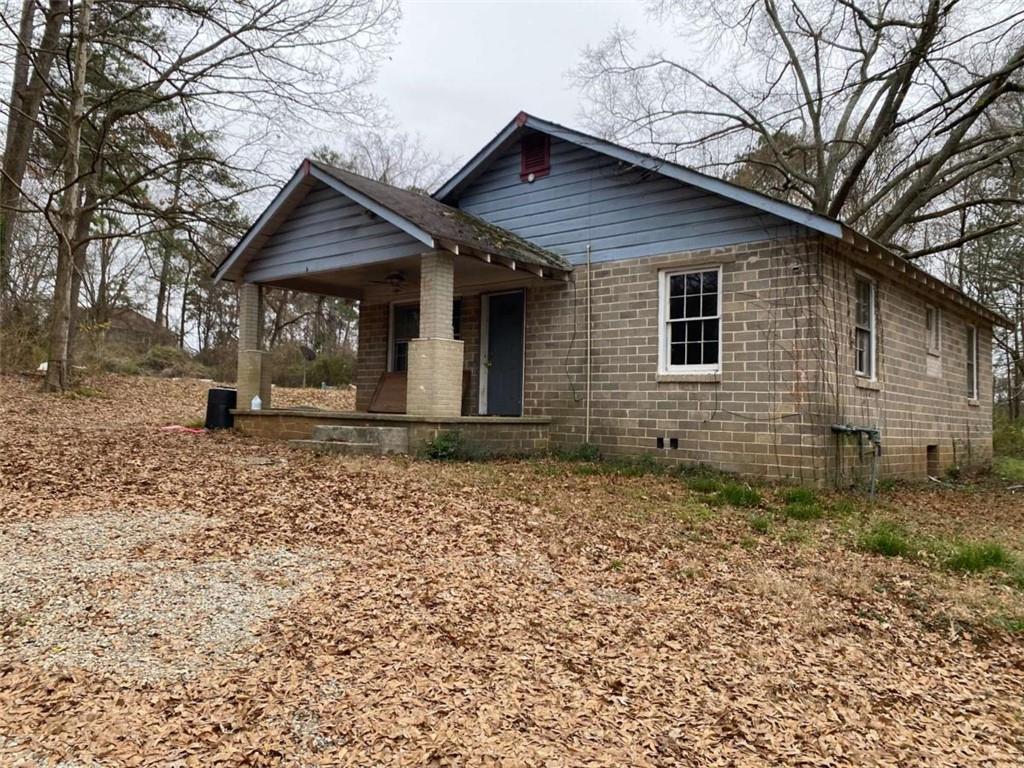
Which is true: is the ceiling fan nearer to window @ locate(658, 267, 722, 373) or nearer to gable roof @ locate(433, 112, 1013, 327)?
gable roof @ locate(433, 112, 1013, 327)

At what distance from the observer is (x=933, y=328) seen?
12.9m

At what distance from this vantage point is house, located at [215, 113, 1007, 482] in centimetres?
921

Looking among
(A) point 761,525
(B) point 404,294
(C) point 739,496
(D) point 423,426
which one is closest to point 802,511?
(C) point 739,496

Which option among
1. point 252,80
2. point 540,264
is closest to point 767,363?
point 540,264

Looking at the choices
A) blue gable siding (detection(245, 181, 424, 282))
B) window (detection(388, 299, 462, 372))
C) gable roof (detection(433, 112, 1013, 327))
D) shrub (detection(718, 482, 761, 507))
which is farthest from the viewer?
window (detection(388, 299, 462, 372))

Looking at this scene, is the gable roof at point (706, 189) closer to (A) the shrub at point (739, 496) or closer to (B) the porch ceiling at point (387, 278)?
(B) the porch ceiling at point (387, 278)

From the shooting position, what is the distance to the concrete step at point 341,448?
950 centimetres

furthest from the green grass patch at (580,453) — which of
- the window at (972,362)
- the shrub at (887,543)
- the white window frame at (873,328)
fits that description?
the window at (972,362)

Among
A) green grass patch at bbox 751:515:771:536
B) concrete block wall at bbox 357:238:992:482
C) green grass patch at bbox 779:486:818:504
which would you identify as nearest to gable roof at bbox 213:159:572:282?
concrete block wall at bbox 357:238:992:482

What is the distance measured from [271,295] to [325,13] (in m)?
19.1

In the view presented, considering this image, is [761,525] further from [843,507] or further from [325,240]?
[325,240]

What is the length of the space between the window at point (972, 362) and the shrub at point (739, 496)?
33.3 ft

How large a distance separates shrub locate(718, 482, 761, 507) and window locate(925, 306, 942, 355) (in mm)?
7152

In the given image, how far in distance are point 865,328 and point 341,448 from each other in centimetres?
804
